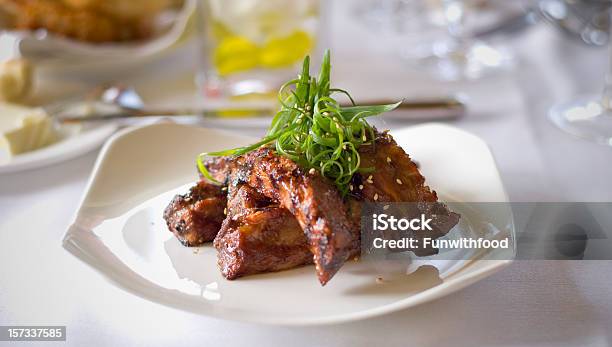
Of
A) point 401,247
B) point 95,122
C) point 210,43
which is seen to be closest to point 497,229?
point 401,247

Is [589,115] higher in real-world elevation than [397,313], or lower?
higher

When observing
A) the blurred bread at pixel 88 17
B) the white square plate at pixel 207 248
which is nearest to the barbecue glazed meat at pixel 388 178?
the white square plate at pixel 207 248

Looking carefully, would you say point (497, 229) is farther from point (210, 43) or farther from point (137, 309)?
point (210, 43)

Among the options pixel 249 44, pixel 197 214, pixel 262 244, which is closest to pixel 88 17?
pixel 249 44

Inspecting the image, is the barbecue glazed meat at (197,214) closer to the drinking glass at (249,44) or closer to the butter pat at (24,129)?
the butter pat at (24,129)

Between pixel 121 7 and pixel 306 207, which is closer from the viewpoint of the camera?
pixel 306 207

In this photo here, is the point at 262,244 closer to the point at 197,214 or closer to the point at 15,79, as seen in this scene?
the point at 197,214
